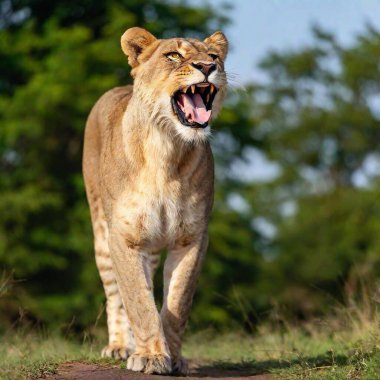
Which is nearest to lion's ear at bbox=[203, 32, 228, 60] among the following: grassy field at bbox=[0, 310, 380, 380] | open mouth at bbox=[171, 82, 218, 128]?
open mouth at bbox=[171, 82, 218, 128]

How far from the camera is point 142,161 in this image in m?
5.77

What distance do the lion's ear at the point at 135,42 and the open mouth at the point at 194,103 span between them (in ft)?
1.82

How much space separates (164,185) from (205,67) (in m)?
0.67

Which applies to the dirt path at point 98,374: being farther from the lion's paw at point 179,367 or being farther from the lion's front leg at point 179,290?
the lion's front leg at point 179,290

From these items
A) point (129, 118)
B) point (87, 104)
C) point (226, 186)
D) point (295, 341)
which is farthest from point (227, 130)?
point (129, 118)

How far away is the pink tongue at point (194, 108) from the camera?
18.0 ft

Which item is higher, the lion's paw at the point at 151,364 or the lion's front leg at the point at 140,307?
the lion's front leg at the point at 140,307

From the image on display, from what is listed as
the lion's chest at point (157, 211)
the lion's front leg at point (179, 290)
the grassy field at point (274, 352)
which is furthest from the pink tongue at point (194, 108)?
the grassy field at point (274, 352)

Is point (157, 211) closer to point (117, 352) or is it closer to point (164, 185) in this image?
point (164, 185)

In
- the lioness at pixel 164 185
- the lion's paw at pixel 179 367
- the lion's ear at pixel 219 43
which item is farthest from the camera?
the lion's ear at pixel 219 43

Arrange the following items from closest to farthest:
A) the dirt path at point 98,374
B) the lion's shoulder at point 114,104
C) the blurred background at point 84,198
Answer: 1. the dirt path at point 98,374
2. the lion's shoulder at point 114,104
3. the blurred background at point 84,198

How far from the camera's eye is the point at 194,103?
219 inches

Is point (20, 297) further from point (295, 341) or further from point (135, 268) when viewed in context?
point (135, 268)

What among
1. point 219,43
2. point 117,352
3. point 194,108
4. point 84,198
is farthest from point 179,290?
point 84,198
